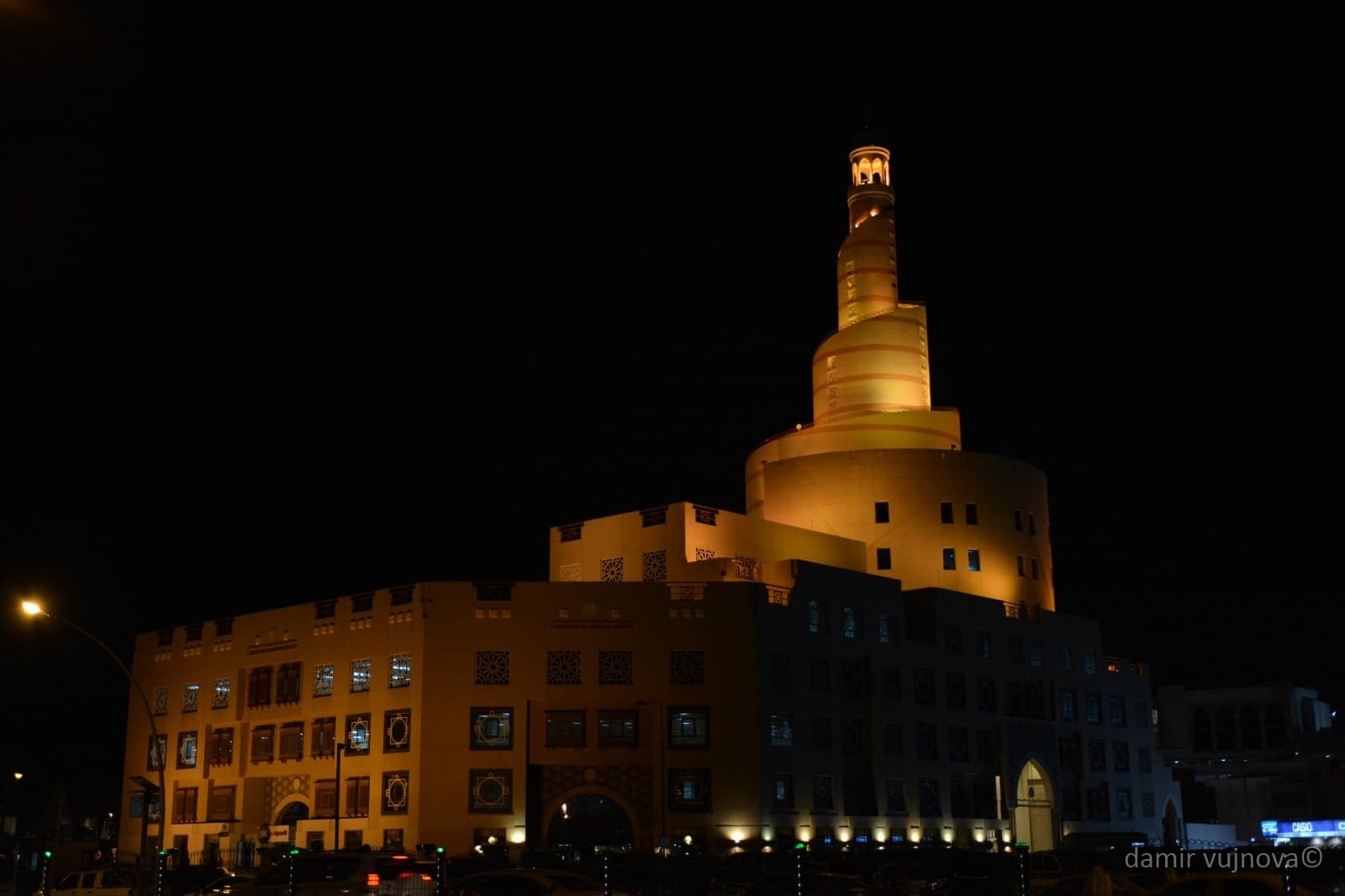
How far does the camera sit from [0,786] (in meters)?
89.0

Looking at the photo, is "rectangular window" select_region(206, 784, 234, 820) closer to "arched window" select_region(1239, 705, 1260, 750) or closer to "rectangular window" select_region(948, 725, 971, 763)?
"rectangular window" select_region(948, 725, 971, 763)

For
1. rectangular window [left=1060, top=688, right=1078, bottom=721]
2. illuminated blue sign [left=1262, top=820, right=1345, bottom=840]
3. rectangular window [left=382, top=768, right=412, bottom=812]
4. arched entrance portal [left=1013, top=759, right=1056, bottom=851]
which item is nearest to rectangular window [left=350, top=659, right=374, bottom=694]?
rectangular window [left=382, top=768, right=412, bottom=812]

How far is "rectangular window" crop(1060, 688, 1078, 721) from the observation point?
7021cm

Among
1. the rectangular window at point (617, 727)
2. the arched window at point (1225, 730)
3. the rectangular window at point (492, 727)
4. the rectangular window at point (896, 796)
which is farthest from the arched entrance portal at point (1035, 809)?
the arched window at point (1225, 730)

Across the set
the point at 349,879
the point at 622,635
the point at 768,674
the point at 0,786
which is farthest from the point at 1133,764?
the point at 0,786

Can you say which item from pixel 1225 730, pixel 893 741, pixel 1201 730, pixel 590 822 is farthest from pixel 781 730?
pixel 1201 730

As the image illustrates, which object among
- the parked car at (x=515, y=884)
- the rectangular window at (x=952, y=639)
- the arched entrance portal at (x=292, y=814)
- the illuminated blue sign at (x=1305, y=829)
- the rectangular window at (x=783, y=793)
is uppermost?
the rectangular window at (x=952, y=639)

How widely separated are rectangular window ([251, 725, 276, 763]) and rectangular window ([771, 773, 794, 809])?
70.4 ft

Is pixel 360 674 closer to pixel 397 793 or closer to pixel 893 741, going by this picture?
pixel 397 793

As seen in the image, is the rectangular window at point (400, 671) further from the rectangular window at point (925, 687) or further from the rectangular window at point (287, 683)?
the rectangular window at point (925, 687)

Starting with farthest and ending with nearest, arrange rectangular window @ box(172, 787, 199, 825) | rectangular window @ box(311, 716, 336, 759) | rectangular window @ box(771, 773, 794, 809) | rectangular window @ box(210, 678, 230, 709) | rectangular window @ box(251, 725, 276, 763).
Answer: rectangular window @ box(210, 678, 230, 709), rectangular window @ box(172, 787, 199, 825), rectangular window @ box(251, 725, 276, 763), rectangular window @ box(311, 716, 336, 759), rectangular window @ box(771, 773, 794, 809)

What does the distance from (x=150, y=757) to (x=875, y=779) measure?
3303cm

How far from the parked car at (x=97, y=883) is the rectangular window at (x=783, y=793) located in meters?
26.6

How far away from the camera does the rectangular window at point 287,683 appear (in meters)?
60.8
